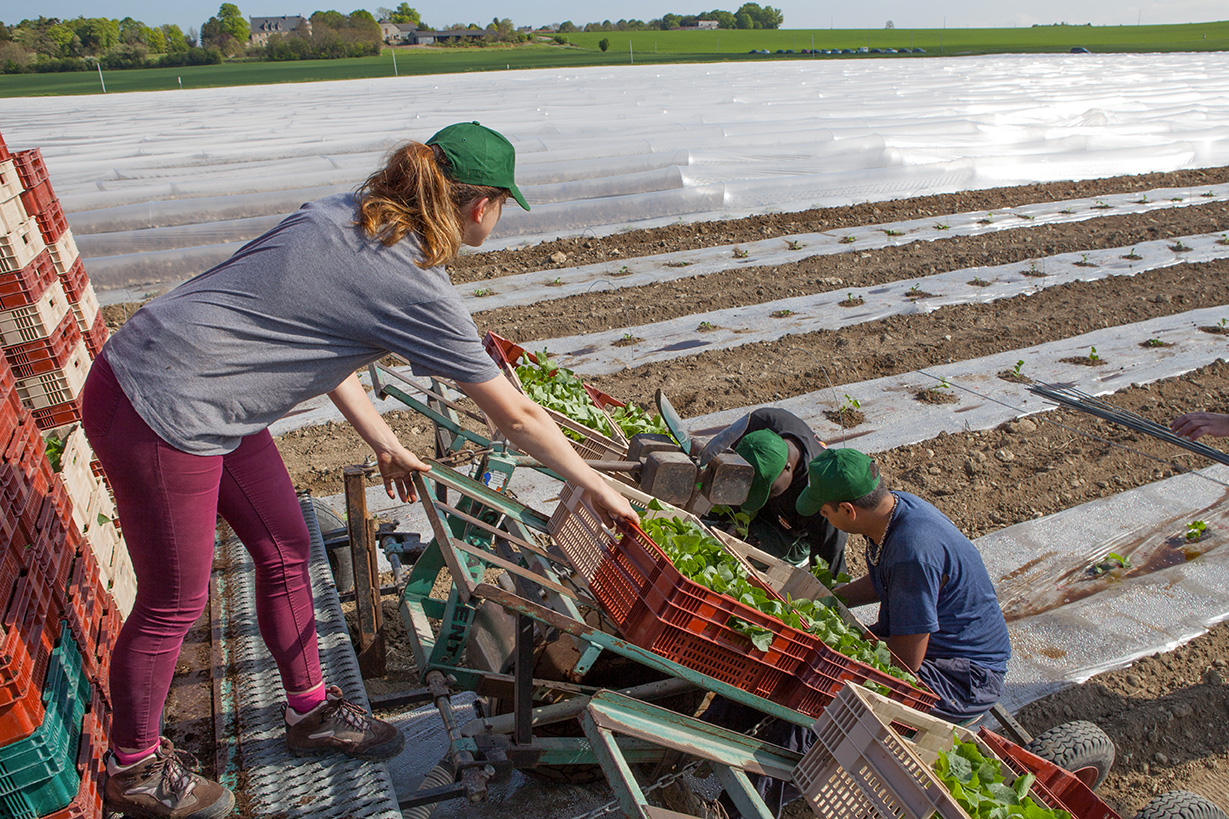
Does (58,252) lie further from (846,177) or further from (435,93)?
(435,93)

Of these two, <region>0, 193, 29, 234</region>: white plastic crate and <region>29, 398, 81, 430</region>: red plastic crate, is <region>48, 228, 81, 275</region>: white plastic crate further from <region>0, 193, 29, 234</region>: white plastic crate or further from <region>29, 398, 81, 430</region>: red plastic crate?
<region>29, 398, 81, 430</region>: red plastic crate

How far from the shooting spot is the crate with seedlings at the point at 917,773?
2.14 m

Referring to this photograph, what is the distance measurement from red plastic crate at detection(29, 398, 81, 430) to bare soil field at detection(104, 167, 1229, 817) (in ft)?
6.59

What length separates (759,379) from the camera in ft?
22.7

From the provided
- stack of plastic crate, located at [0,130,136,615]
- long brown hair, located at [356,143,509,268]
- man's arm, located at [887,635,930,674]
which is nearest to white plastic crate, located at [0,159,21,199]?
stack of plastic crate, located at [0,130,136,615]

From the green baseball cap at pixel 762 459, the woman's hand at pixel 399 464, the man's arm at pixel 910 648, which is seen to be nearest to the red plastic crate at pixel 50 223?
the woman's hand at pixel 399 464

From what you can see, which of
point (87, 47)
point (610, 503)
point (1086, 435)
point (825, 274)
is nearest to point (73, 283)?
point (610, 503)

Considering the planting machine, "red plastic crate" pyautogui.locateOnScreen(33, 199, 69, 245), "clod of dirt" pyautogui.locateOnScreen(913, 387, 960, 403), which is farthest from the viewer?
"clod of dirt" pyautogui.locateOnScreen(913, 387, 960, 403)

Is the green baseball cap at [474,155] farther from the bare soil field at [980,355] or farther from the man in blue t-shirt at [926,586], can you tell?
the bare soil field at [980,355]

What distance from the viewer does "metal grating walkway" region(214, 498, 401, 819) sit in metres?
2.51

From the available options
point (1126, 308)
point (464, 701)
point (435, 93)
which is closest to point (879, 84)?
point (435, 93)

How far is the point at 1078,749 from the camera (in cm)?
297

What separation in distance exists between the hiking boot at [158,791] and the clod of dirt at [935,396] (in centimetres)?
562

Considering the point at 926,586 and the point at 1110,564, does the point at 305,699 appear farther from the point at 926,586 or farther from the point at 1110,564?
the point at 1110,564
